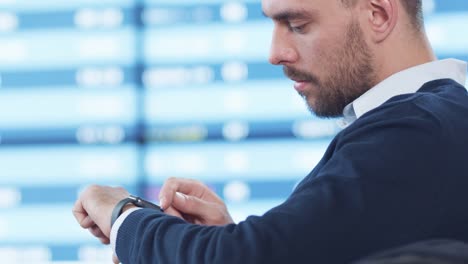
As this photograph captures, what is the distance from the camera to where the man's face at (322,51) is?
1507 mm

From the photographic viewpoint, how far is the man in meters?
1.24

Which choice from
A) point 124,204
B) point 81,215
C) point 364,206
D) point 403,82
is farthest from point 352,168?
point 81,215

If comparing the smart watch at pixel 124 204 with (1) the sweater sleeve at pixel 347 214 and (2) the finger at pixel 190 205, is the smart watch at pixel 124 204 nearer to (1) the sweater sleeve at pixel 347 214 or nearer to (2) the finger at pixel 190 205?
(2) the finger at pixel 190 205

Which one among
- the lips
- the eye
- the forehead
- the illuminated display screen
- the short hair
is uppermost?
the forehead

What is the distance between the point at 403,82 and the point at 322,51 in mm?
147

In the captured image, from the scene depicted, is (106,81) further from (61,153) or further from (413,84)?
(413,84)

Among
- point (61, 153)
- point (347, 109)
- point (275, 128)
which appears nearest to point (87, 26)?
point (61, 153)

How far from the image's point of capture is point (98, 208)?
4.98 feet

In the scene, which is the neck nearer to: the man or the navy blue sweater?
the man

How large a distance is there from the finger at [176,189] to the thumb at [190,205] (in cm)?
1

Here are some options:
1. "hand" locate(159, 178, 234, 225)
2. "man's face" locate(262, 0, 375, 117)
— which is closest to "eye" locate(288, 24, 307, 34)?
"man's face" locate(262, 0, 375, 117)

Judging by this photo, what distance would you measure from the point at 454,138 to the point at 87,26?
1.49 m

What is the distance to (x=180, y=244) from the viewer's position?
1300 millimetres

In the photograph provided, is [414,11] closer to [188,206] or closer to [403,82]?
[403,82]
